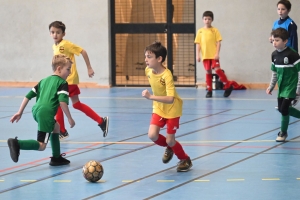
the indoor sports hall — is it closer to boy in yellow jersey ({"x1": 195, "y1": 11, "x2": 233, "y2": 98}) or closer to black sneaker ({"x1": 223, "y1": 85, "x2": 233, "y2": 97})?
black sneaker ({"x1": 223, "y1": 85, "x2": 233, "y2": 97})

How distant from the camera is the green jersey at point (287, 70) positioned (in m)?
8.80

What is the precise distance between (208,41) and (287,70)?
5.74 metres

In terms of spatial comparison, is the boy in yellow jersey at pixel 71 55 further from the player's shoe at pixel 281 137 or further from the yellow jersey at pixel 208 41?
the yellow jersey at pixel 208 41

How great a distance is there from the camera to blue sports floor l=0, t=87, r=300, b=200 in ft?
20.5

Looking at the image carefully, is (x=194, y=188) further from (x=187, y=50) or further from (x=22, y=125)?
(x=187, y=50)

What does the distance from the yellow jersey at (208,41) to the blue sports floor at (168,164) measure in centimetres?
214

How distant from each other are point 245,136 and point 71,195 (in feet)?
12.6

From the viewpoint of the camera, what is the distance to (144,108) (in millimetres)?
12836

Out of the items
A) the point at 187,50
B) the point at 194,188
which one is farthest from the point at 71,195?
the point at 187,50

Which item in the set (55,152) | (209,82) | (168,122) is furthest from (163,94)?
(209,82)

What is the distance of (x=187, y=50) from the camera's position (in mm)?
16719

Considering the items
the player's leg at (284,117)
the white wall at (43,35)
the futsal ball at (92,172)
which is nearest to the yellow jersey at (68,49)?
the player's leg at (284,117)

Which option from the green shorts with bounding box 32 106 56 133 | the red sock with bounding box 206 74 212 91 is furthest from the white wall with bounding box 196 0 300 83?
the green shorts with bounding box 32 106 56 133

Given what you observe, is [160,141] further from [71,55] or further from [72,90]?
[71,55]
